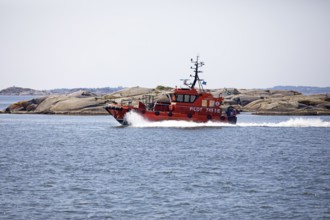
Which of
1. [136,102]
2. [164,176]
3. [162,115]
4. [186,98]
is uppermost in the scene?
[186,98]

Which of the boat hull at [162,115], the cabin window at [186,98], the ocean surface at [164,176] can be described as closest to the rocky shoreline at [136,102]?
the boat hull at [162,115]

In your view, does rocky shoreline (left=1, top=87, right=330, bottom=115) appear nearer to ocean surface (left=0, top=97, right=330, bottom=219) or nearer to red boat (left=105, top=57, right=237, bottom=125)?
red boat (left=105, top=57, right=237, bottom=125)

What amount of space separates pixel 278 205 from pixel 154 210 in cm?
513

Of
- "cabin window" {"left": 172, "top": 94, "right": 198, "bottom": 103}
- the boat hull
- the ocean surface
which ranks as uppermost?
"cabin window" {"left": 172, "top": 94, "right": 198, "bottom": 103}

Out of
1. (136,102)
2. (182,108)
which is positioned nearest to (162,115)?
(182,108)

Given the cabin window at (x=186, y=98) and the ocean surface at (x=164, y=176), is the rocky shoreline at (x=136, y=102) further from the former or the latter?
the ocean surface at (x=164, y=176)

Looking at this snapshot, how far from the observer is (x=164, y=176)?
29.9 meters

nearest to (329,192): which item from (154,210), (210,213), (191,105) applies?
(210,213)

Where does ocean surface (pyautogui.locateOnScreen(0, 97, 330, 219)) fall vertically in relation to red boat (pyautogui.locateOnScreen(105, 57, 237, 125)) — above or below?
below

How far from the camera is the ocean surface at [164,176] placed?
73.7 feet

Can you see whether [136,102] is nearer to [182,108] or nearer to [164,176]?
[182,108]

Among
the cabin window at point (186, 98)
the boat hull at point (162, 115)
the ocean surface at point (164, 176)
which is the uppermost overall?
the cabin window at point (186, 98)

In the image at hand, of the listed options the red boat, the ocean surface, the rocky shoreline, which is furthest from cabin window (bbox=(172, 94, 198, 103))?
the rocky shoreline

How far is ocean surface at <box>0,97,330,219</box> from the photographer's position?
22.5 metres
